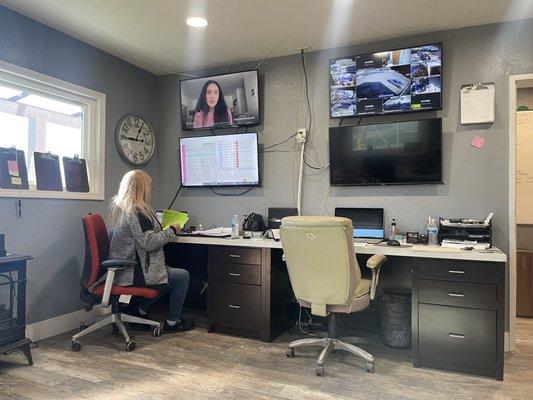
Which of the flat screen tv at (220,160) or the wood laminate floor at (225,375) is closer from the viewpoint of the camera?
the wood laminate floor at (225,375)

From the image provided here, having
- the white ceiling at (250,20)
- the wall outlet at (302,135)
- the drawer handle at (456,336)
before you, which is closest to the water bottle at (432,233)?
the drawer handle at (456,336)

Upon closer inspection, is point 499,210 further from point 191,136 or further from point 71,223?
point 71,223

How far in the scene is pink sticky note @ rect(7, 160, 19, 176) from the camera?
2.85m

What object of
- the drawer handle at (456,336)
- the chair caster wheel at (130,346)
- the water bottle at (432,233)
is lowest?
the chair caster wheel at (130,346)

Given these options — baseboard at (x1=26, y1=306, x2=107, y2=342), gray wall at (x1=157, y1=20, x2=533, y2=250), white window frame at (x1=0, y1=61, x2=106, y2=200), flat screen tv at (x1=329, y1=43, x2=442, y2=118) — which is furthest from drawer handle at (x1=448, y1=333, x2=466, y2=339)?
white window frame at (x1=0, y1=61, x2=106, y2=200)

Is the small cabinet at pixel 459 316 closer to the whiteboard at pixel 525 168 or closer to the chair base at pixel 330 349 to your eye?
the chair base at pixel 330 349

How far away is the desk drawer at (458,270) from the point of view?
244 cm

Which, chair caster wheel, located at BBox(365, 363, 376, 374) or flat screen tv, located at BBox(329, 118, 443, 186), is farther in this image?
flat screen tv, located at BBox(329, 118, 443, 186)

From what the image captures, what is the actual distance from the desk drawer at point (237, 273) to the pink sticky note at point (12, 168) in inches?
63.7

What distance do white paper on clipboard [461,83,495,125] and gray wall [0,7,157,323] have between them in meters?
3.04

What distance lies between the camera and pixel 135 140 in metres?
3.99

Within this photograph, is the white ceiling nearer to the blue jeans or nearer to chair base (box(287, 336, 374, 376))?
the blue jeans

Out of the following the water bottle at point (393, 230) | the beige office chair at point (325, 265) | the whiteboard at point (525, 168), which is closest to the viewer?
the beige office chair at point (325, 265)

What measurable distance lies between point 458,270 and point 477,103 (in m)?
1.35
